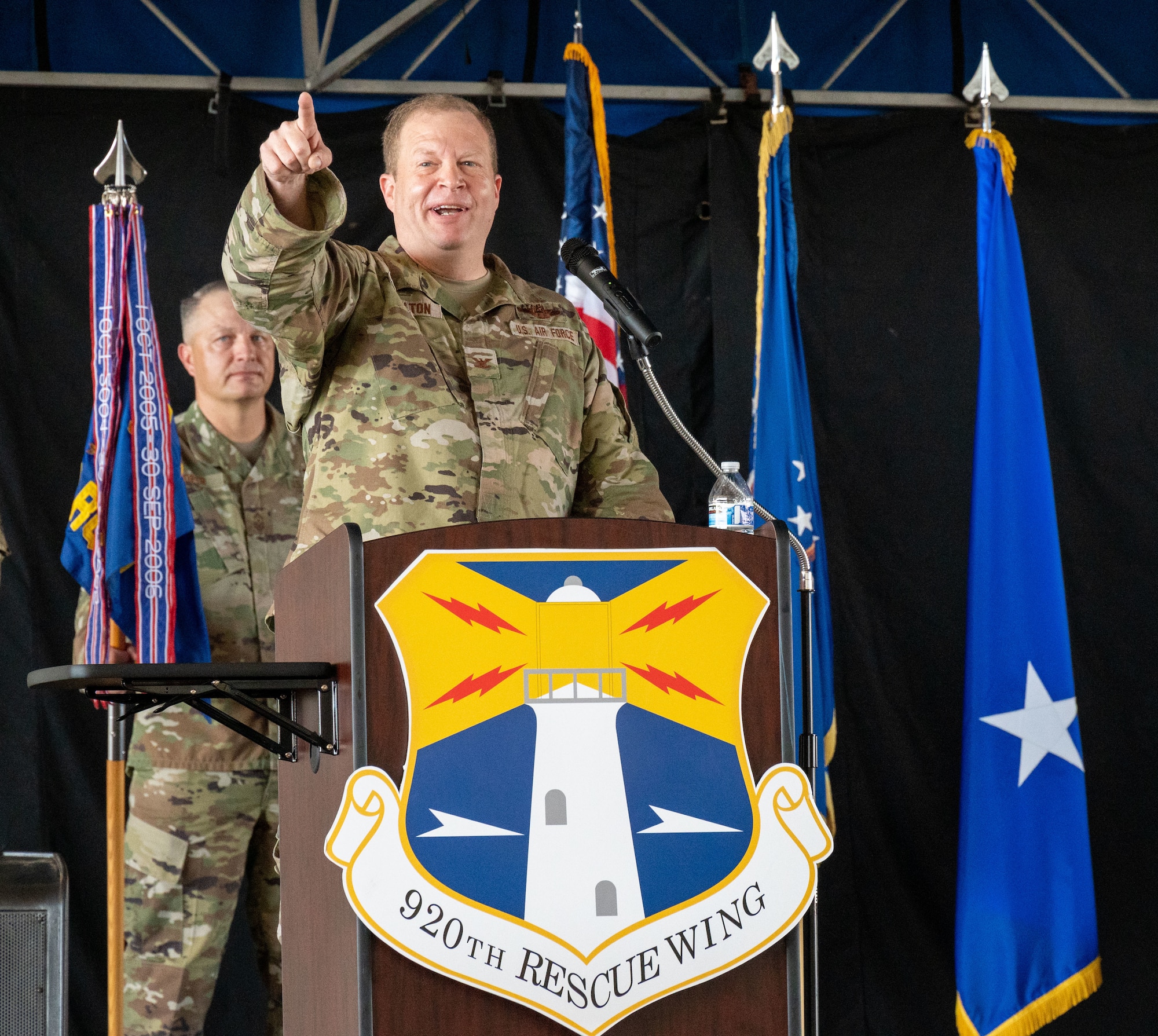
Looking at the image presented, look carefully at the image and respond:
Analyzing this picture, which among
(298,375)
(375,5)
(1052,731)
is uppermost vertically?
(375,5)

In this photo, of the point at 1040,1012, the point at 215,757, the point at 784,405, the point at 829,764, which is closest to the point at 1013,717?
the point at 829,764

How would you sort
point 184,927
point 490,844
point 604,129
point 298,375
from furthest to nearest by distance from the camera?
1. point 604,129
2. point 184,927
3. point 298,375
4. point 490,844

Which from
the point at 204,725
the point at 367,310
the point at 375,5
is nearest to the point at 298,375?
the point at 367,310

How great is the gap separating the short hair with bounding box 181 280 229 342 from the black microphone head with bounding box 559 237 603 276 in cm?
152

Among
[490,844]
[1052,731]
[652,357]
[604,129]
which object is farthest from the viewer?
[652,357]

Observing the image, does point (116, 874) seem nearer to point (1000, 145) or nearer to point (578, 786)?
point (578, 786)

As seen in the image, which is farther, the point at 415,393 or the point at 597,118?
the point at 597,118

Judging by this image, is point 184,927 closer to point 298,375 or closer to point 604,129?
point 298,375

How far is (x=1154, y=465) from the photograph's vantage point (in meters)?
3.41

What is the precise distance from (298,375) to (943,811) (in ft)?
7.19

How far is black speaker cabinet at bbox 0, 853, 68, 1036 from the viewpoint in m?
1.45

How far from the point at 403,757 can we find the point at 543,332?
0.87 m

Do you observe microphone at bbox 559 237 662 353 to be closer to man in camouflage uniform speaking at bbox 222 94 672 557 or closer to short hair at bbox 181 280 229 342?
man in camouflage uniform speaking at bbox 222 94 672 557

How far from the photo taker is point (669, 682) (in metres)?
1.20
